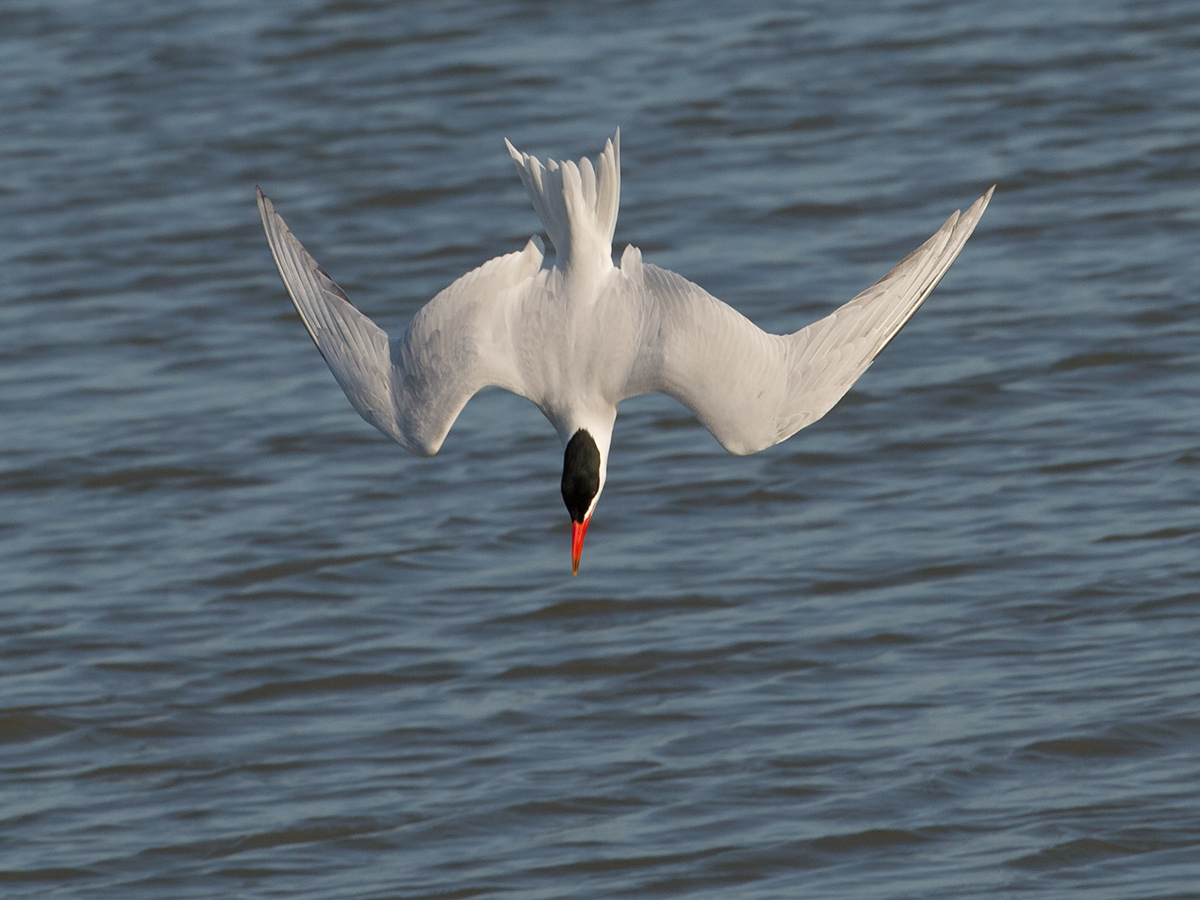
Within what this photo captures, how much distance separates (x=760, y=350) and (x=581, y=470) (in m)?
0.57

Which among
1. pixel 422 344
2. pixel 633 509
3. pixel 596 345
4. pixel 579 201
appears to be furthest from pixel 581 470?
pixel 633 509

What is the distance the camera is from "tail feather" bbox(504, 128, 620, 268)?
5695 millimetres

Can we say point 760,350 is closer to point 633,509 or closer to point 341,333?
point 341,333

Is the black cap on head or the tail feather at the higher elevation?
the tail feather

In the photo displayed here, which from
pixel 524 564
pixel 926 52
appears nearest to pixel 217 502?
pixel 524 564

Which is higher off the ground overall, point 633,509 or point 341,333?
point 341,333

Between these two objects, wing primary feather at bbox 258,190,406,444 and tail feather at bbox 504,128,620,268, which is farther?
wing primary feather at bbox 258,190,406,444

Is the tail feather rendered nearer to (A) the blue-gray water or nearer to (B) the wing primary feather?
(B) the wing primary feather

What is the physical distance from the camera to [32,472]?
1043 cm

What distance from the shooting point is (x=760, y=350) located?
19.5ft

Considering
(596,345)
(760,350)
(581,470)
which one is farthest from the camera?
(760,350)

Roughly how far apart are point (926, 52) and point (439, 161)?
3.20 meters

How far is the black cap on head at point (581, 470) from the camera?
5.79 m

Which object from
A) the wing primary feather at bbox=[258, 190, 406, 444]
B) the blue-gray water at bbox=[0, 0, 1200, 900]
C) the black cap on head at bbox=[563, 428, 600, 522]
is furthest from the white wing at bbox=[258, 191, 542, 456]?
A: the blue-gray water at bbox=[0, 0, 1200, 900]
